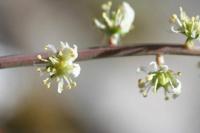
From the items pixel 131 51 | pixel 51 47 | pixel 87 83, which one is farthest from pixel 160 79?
pixel 87 83

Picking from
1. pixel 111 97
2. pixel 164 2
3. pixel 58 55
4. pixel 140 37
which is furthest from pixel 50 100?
pixel 58 55

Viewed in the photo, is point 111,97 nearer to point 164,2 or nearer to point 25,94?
point 25,94

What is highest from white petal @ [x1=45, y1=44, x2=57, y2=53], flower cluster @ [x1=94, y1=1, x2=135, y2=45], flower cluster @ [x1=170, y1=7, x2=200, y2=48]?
flower cluster @ [x1=94, y1=1, x2=135, y2=45]

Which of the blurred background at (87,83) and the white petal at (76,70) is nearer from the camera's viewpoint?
the white petal at (76,70)

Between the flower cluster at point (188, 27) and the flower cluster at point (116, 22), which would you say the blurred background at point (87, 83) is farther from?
the flower cluster at point (188, 27)

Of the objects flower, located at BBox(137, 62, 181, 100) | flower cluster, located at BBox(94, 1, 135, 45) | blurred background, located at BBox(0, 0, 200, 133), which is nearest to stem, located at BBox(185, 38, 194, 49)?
flower, located at BBox(137, 62, 181, 100)

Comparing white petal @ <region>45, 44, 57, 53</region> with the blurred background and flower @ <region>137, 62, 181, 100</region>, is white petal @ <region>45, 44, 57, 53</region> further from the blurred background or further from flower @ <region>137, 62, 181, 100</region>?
the blurred background

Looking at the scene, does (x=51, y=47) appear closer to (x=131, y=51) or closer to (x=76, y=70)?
(x=76, y=70)

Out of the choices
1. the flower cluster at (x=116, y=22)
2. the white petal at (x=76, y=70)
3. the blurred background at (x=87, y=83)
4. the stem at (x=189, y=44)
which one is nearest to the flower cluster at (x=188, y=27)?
the stem at (x=189, y=44)
